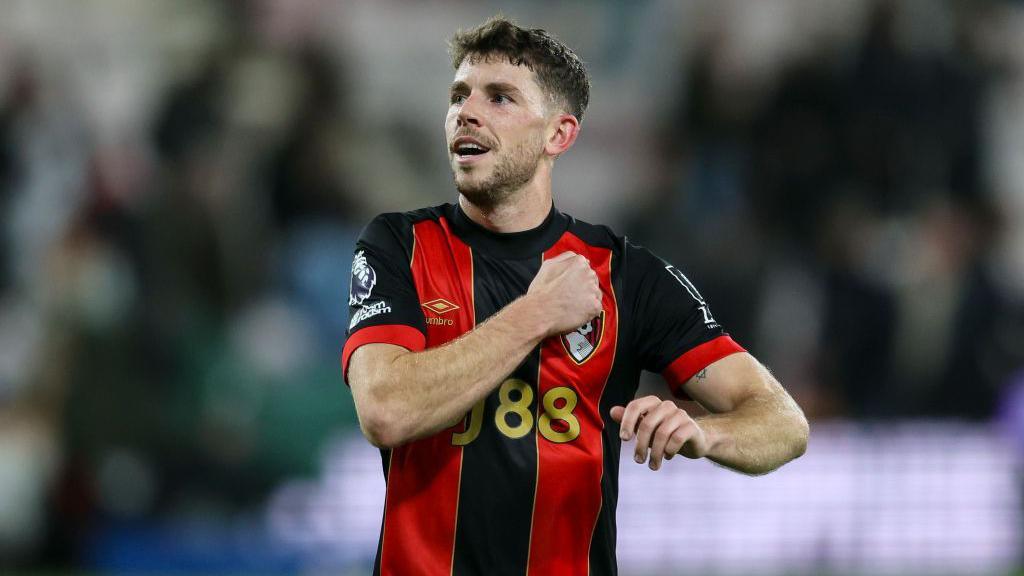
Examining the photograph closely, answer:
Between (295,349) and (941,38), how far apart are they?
5904 mm

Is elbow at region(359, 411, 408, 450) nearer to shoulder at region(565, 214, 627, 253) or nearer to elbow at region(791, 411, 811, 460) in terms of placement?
shoulder at region(565, 214, 627, 253)

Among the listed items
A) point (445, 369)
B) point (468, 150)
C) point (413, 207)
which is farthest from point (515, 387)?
point (413, 207)

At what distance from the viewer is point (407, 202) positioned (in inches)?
418

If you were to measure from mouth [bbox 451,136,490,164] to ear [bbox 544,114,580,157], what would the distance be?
0.24 meters

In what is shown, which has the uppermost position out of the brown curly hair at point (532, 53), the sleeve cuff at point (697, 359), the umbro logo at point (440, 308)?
the brown curly hair at point (532, 53)

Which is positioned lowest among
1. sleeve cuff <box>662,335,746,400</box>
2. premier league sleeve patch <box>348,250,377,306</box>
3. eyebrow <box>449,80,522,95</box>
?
sleeve cuff <box>662,335,746,400</box>

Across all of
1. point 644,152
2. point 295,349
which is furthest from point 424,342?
point 644,152

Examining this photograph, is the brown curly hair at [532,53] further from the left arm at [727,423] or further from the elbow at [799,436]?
the elbow at [799,436]

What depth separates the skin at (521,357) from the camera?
331cm

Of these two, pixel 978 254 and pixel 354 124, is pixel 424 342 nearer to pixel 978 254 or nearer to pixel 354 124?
pixel 354 124

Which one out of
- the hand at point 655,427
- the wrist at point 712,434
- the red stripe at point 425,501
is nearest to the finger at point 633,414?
the hand at point 655,427

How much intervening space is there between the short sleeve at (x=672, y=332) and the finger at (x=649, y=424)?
0.59 m

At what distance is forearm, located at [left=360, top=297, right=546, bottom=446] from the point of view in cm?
331

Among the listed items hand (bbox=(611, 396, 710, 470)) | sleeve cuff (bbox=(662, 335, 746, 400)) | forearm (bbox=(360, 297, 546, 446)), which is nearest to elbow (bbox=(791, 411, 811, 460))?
sleeve cuff (bbox=(662, 335, 746, 400))
